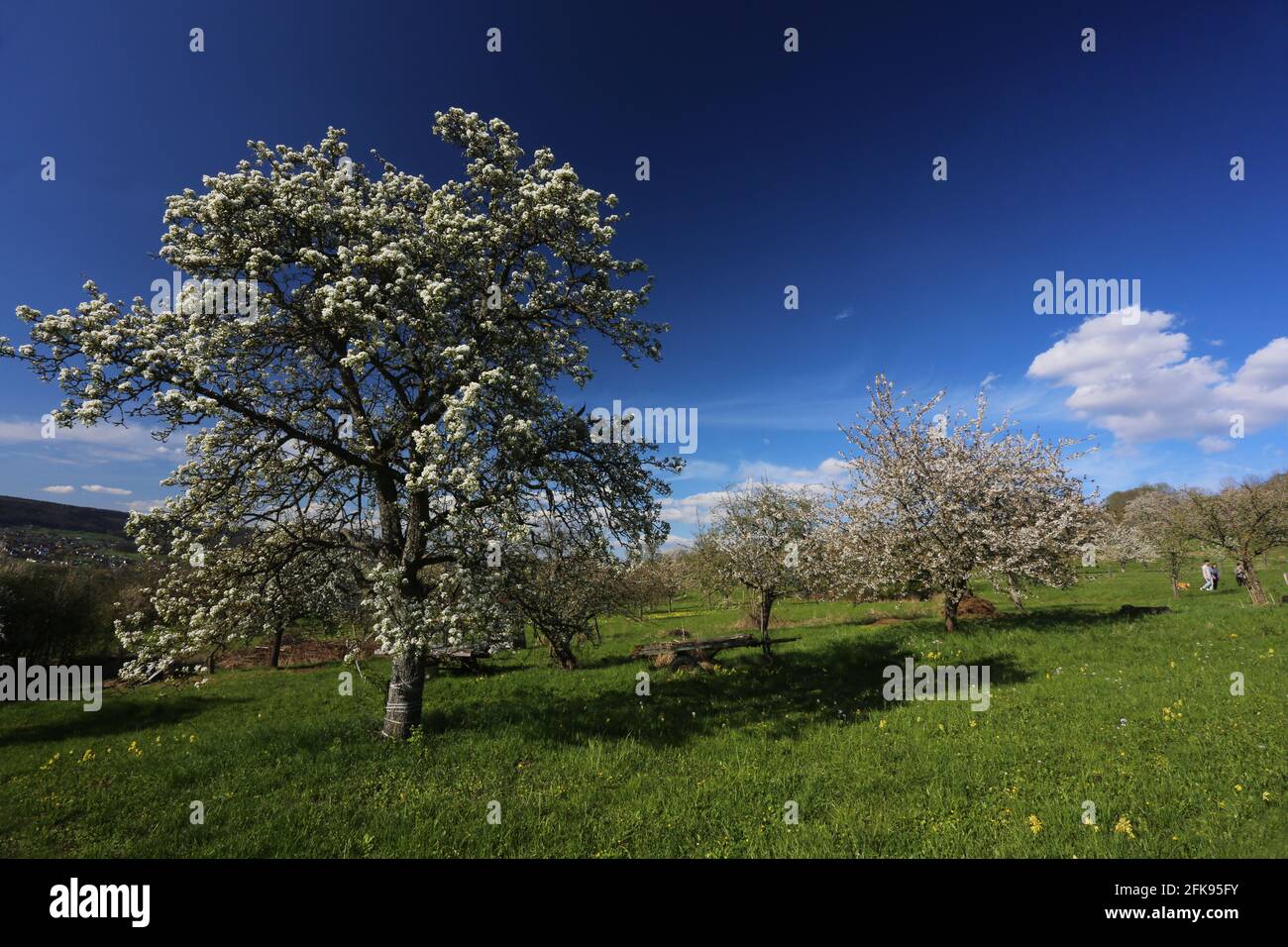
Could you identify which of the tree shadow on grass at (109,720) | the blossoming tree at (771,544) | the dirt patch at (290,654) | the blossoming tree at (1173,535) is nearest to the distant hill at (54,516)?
the dirt patch at (290,654)

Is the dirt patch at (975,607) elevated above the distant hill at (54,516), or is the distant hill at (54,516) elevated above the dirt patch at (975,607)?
the distant hill at (54,516)

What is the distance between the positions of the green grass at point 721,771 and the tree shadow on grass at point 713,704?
10 centimetres

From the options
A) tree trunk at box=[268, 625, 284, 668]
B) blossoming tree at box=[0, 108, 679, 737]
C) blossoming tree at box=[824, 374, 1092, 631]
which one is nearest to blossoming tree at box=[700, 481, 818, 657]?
blossoming tree at box=[824, 374, 1092, 631]

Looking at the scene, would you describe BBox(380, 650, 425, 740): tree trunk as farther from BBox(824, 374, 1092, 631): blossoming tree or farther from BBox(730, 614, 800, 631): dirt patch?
BBox(730, 614, 800, 631): dirt patch

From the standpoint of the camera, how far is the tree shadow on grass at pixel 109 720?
14.4 metres

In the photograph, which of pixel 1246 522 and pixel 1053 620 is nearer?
pixel 1053 620

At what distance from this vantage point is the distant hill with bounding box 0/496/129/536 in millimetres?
113188

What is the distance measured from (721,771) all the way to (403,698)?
710cm

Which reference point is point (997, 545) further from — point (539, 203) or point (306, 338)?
point (306, 338)

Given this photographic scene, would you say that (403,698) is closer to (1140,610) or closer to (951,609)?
(951,609)

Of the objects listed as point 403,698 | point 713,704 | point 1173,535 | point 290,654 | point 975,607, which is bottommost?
point 290,654

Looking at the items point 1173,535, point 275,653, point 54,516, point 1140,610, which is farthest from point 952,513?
point 54,516

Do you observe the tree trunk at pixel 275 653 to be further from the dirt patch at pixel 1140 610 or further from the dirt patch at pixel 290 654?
the dirt patch at pixel 1140 610

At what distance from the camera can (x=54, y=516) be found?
400ft
